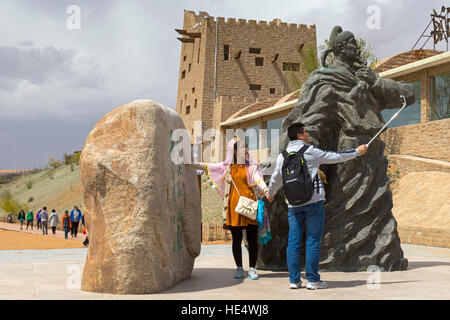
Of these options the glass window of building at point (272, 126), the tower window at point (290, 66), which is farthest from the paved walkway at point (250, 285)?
the tower window at point (290, 66)

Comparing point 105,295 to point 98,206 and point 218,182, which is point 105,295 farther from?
point 218,182

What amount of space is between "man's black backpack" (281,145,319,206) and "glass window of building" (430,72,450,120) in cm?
1577

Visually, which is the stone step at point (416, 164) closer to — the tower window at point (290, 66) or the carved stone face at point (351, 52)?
the carved stone face at point (351, 52)

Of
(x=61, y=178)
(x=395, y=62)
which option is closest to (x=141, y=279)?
(x=395, y=62)

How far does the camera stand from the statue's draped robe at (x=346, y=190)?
675 centimetres

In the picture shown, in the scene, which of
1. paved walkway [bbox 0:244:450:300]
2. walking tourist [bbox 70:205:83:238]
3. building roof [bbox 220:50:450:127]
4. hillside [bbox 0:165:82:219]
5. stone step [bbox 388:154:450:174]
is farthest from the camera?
hillside [bbox 0:165:82:219]

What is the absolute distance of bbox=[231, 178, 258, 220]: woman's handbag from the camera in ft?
19.5

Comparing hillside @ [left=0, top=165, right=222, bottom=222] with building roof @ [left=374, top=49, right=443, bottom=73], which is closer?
building roof @ [left=374, top=49, right=443, bottom=73]

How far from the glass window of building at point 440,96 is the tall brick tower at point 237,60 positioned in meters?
22.1

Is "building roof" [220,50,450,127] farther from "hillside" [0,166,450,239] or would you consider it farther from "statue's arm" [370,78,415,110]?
"statue's arm" [370,78,415,110]

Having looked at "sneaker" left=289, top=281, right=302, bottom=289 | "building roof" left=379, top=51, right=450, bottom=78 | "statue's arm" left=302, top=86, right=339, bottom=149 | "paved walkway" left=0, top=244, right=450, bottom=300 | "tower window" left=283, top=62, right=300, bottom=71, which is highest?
"tower window" left=283, top=62, right=300, bottom=71

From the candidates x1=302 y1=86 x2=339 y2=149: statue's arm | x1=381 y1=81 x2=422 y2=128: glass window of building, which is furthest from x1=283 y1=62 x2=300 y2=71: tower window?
x1=302 y1=86 x2=339 y2=149: statue's arm

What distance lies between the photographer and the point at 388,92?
7.42 m

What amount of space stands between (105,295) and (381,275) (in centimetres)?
336
